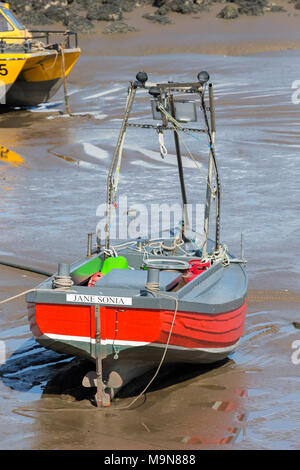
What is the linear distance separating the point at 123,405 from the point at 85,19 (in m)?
25.3

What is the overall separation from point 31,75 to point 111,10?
11713 millimetres

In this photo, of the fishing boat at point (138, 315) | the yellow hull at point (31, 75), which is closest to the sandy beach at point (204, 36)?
the yellow hull at point (31, 75)

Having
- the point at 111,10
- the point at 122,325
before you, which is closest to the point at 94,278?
the point at 122,325

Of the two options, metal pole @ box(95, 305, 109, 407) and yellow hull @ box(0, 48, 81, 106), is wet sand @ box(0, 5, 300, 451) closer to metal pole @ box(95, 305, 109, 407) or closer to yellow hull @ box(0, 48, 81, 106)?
metal pole @ box(95, 305, 109, 407)

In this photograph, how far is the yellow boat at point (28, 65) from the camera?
18.7 m

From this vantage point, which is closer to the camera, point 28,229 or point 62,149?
point 28,229

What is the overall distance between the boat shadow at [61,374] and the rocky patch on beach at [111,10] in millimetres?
23385

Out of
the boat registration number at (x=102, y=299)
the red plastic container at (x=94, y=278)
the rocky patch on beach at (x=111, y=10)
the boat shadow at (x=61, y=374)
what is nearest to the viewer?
the boat registration number at (x=102, y=299)

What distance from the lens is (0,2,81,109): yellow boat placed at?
1867 cm

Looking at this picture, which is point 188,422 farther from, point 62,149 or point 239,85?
point 239,85

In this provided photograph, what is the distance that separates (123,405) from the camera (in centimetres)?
620

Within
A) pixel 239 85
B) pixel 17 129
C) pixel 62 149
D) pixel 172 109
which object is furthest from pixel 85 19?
pixel 172 109

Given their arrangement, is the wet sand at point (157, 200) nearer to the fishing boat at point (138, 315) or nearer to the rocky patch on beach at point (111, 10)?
the fishing boat at point (138, 315)

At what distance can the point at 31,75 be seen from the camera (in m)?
19.6
